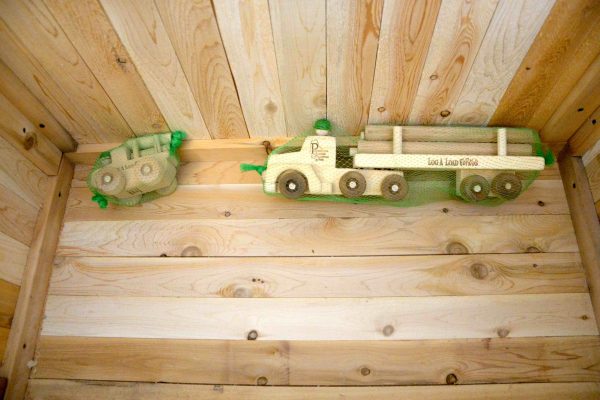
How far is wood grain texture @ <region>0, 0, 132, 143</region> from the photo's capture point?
1.20m

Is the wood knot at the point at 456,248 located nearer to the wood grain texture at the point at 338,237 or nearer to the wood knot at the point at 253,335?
the wood grain texture at the point at 338,237

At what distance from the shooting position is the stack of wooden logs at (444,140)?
1.48 metres

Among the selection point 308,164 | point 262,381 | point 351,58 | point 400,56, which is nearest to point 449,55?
point 400,56

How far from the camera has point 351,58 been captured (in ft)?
4.24

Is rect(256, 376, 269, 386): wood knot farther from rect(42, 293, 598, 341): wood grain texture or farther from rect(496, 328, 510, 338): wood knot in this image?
rect(496, 328, 510, 338): wood knot

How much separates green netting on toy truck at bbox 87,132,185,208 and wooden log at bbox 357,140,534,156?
63cm

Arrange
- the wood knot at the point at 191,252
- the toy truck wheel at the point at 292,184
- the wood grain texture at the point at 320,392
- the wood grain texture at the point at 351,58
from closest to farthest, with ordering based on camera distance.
Answer: the wood grain texture at the point at 351,58 → the wood grain texture at the point at 320,392 → the toy truck wheel at the point at 292,184 → the wood knot at the point at 191,252

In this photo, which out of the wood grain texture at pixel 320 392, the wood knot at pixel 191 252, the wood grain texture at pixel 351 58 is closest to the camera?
the wood grain texture at pixel 351 58

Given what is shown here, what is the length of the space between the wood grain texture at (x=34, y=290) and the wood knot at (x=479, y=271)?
140 centimetres

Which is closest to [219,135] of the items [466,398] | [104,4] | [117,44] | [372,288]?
[117,44]

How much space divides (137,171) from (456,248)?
1.07m

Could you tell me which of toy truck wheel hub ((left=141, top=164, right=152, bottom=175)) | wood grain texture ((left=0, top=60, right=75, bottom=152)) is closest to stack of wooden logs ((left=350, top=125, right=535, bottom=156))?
toy truck wheel hub ((left=141, top=164, right=152, bottom=175))

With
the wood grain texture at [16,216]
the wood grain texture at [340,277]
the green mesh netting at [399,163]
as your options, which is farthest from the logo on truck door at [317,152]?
the wood grain texture at [16,216]

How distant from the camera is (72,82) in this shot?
140 cm
